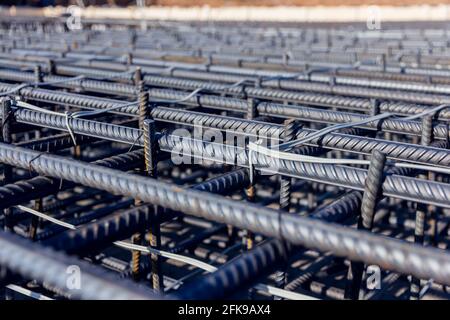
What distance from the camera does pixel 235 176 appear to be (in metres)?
4.63

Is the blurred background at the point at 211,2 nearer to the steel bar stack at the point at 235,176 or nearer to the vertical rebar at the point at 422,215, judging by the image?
the steel bar stack at the point at 235,176

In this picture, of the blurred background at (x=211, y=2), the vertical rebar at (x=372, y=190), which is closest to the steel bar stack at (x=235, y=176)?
the vertical rebar at (x=372, y=190)

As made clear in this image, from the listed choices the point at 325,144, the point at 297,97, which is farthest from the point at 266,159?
the point at 297,97

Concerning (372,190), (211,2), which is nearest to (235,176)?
(372,190)

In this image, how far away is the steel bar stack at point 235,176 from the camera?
3.04m

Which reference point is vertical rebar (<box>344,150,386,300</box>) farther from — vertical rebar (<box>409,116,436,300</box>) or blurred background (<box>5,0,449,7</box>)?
blurred background (<box>5,0,449,7</box>)

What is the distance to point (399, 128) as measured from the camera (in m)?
5.56

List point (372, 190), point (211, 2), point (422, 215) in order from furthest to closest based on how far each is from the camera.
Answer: point (211, 2) < point (422, 215) < point (372, 190)

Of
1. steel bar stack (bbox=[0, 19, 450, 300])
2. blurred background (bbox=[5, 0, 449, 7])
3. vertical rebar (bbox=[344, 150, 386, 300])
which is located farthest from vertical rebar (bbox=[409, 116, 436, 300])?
blurred background (bbox=[5, 0, 449, 7])

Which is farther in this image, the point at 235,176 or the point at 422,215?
the point at 422,215

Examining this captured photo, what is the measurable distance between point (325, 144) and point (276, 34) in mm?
15453

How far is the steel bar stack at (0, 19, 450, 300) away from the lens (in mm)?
3037

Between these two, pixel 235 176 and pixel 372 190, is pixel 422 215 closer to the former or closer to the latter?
pixel 372 190
